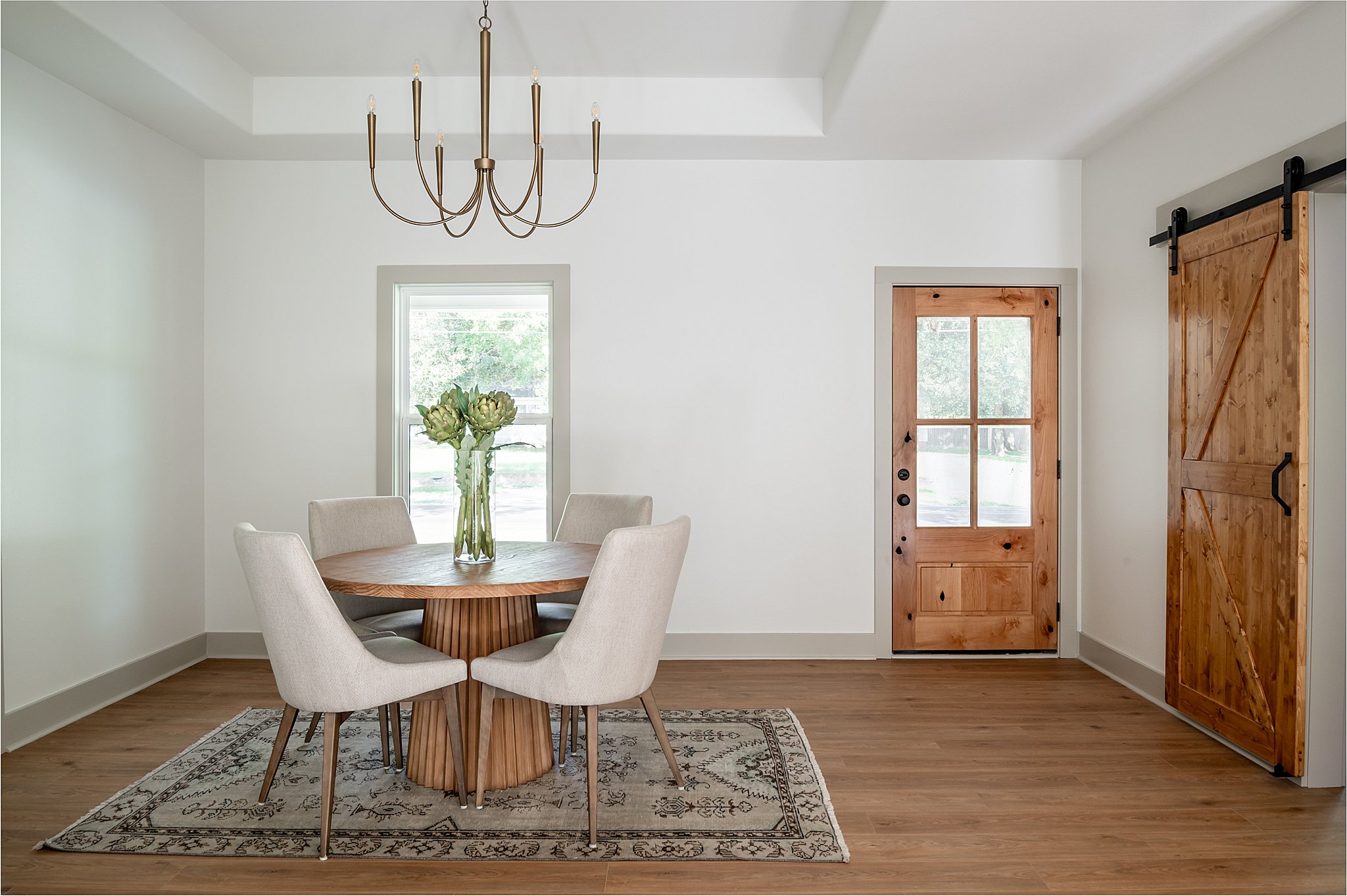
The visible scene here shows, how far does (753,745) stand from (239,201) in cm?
378

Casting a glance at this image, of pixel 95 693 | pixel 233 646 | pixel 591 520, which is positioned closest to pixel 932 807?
pixel 591 520

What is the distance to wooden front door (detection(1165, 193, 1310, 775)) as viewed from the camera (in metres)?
2.63

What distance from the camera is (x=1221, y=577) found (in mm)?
3008

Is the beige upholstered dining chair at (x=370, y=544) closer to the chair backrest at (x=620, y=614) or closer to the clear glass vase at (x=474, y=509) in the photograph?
the clear glass vase at (x=474, y=509)

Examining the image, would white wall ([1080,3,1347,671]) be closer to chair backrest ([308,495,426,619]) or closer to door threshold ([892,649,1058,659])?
door threshold ([892,649,1058,659])

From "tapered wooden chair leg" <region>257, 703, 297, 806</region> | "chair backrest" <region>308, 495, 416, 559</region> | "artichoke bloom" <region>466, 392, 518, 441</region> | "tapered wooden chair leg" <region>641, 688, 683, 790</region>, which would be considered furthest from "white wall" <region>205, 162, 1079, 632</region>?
"tapered wooden chair leg" <region>257, 703, 297, 806</region>

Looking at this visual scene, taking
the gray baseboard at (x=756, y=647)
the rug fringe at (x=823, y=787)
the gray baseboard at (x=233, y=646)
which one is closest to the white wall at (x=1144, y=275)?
the gray baseboard at (x=756, y=647)

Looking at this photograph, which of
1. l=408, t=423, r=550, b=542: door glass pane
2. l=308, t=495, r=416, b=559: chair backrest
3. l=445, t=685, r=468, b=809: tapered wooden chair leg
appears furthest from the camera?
l=408, t=423, r=550, b=542: door glass pane

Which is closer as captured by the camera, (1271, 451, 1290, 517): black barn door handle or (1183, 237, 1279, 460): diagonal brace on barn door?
(1271, 451, 1290, 517): black barn door handle

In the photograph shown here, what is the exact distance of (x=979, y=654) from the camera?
167 inches

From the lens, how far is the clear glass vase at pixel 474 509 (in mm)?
2717

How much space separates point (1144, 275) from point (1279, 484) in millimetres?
1296

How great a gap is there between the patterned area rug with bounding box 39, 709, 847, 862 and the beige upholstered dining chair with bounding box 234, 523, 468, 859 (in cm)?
24

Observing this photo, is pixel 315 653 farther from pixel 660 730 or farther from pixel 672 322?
pixel 672 322
